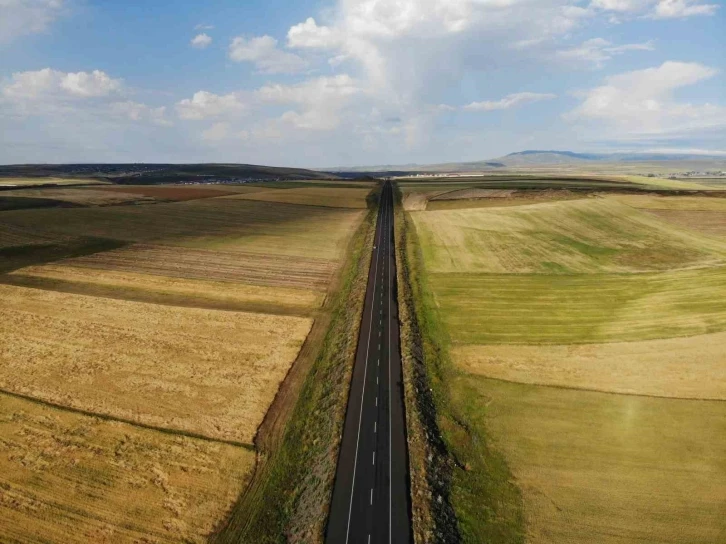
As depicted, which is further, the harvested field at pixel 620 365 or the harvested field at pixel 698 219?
the harvested field at pixel 698 219

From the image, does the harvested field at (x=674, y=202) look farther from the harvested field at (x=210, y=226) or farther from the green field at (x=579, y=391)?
the harvested field at (x=210, y=226)

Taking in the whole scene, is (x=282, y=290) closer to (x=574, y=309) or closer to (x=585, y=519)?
(x=574, y=309)

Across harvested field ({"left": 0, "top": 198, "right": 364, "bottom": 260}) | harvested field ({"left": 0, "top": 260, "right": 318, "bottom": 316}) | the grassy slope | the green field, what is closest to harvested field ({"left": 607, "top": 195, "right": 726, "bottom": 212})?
the green field

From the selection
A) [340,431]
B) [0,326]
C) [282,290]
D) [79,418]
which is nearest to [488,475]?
[340,431]

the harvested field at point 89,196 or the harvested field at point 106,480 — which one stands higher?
Result: the harvested field at point 89,196

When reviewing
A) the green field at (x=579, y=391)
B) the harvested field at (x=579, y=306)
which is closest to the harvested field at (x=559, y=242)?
the green field at (x=579, y=391)
